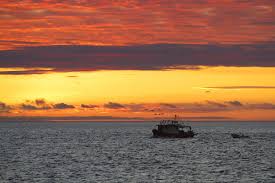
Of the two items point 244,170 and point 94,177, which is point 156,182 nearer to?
point 94,177

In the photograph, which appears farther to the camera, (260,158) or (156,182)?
(260,158)

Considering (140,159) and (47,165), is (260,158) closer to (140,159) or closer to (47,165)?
(140,159)

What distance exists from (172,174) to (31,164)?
103 ft

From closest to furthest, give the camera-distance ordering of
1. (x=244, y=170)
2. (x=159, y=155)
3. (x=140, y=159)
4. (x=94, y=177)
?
(x=94, y=177) → (x=244, y=170) → (x=140, y=159) → (x=159, y=155)

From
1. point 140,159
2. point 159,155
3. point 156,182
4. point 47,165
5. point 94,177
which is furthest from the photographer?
point 159,155

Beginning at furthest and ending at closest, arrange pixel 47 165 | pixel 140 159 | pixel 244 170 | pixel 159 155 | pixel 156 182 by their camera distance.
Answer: pixel 159 155 → pixel 140 159 → pixel 47 165 → pixel 244 170 → pixel 156 182

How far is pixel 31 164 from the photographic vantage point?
119m

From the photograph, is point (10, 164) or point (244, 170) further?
point (10, 164)

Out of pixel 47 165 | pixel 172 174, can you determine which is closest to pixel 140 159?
pixel 47 165

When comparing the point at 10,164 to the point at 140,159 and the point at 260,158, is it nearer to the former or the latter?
the point at 140,159

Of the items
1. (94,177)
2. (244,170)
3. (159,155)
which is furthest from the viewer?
(159,155)

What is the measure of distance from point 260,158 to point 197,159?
49.3 feet

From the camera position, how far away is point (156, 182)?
89.8 m

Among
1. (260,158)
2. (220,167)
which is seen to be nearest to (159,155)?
(260,158)
